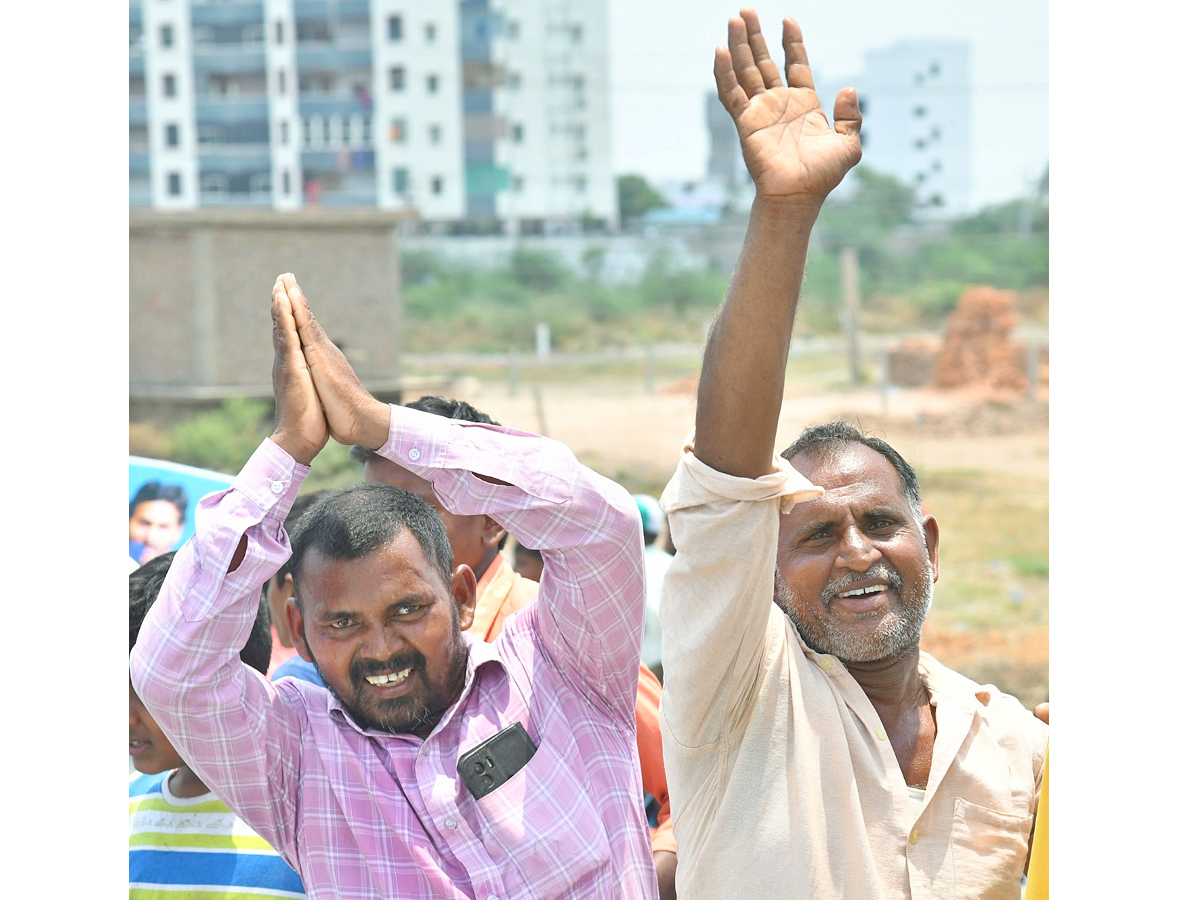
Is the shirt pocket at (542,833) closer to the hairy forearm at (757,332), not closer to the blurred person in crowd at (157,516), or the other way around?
the hairy forearm at (757,332)

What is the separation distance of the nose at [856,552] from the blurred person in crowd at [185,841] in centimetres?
105

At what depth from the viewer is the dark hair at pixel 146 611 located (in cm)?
276

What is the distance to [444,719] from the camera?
2.16 m

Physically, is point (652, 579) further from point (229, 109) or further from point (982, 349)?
point (229, 109)

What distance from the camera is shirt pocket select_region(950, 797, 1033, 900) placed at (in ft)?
6.86

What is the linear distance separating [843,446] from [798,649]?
0.39 metres

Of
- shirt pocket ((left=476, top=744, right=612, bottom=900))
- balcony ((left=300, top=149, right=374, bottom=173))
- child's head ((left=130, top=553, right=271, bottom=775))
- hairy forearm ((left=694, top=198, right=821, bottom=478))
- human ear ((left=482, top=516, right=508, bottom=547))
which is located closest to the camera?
hairy forearm ((left=694, top=198, right=821, bottom=478))

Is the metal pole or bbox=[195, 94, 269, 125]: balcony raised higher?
bbox=[195, 94, 269, 125]: balcony

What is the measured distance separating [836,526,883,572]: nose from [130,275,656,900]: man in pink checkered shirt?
363 mm

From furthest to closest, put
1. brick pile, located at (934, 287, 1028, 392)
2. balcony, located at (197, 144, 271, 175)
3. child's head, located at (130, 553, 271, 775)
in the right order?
balcony, located at (197, 144, 271, 175) → brick pile, located at (934, 287, 1028, 392) → child's head, located at (130, 553, 271, 775)

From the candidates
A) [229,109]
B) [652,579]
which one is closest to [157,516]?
[652,579]

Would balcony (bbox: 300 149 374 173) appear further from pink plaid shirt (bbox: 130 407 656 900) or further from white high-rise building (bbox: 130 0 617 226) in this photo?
pink plaid shirt (bbox: 130 407 656 900)

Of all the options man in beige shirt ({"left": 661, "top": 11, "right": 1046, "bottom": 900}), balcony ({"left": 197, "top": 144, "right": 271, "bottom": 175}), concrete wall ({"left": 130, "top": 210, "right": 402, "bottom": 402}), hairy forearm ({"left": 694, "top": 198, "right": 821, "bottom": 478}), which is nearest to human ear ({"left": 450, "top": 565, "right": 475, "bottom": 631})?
man in beige shirt ({"left": 661, "top": 11, "right": 1046, "bottom": 900})

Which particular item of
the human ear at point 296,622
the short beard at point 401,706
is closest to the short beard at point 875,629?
the short beard at point 401,706
